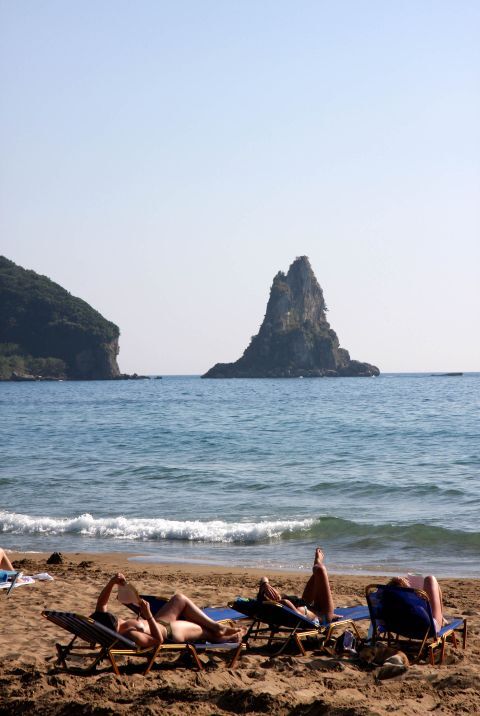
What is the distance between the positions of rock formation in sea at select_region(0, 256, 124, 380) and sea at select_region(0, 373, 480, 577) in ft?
357

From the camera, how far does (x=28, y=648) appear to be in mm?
7074

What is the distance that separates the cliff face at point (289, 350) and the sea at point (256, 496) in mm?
115841

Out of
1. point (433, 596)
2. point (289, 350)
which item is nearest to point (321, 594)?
point (433, 596)

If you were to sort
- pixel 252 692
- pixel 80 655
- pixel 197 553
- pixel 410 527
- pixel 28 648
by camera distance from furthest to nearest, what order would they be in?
pixel 410 527 < pixel 197 553 < pixel 28 648 < pixel 80 655 < pixel 252 692

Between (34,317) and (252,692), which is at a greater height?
(34,317)

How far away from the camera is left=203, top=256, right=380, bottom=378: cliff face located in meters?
152

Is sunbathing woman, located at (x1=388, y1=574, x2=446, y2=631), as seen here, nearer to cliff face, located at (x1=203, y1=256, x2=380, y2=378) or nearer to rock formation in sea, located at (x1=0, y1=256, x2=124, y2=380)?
rock formation in sea, located at (x1=0, y1=256, x2=124, y2=380)

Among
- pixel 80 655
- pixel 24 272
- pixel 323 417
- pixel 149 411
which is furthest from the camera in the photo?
pixel 24 272

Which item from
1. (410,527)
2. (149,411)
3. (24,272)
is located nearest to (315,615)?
(410,527)

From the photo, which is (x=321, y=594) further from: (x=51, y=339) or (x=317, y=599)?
(x=51, y=339)

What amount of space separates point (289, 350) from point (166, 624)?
147m

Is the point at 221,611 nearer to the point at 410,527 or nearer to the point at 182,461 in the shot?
the point at 410,527

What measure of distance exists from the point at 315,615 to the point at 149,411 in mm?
46463

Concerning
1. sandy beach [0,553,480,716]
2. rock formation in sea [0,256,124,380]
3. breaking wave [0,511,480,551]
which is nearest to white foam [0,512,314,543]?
breaking wave [0,511,480,551]
